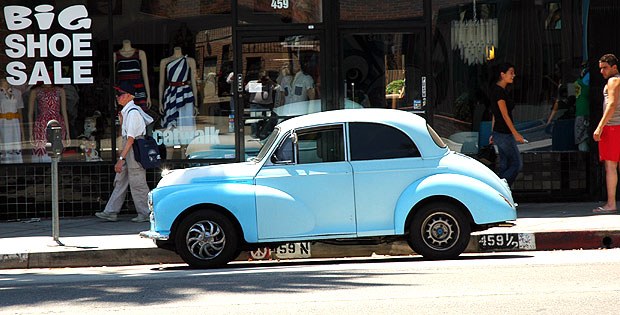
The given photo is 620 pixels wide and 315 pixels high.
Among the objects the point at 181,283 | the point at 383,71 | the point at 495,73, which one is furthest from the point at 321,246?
the point at 495,73

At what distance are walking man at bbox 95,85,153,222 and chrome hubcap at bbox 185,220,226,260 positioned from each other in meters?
3.29

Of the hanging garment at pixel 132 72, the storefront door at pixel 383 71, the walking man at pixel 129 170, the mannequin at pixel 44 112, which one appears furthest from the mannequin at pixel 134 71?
the storefront door at pixel 383 71

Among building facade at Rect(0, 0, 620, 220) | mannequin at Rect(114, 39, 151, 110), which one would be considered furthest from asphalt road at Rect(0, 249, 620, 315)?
mannequin at Rect(114, 39, 151, 110)

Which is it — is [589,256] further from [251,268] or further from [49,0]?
[49,0]

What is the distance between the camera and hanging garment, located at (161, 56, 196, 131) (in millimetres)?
13289

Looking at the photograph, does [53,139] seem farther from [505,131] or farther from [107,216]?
[505,131]

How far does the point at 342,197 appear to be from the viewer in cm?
894

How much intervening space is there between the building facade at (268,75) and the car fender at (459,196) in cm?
447

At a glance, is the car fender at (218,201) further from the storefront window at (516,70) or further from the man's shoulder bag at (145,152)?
the storefront window at (516,70)

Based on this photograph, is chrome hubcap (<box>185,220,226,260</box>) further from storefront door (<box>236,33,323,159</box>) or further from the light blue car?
storefront door (<box>236,33,323,159</box>)

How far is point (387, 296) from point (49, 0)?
8467 mm

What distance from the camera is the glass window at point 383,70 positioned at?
43.3 ft

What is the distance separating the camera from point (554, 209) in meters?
12.5

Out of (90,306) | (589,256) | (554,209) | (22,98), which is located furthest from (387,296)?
(22,98)
